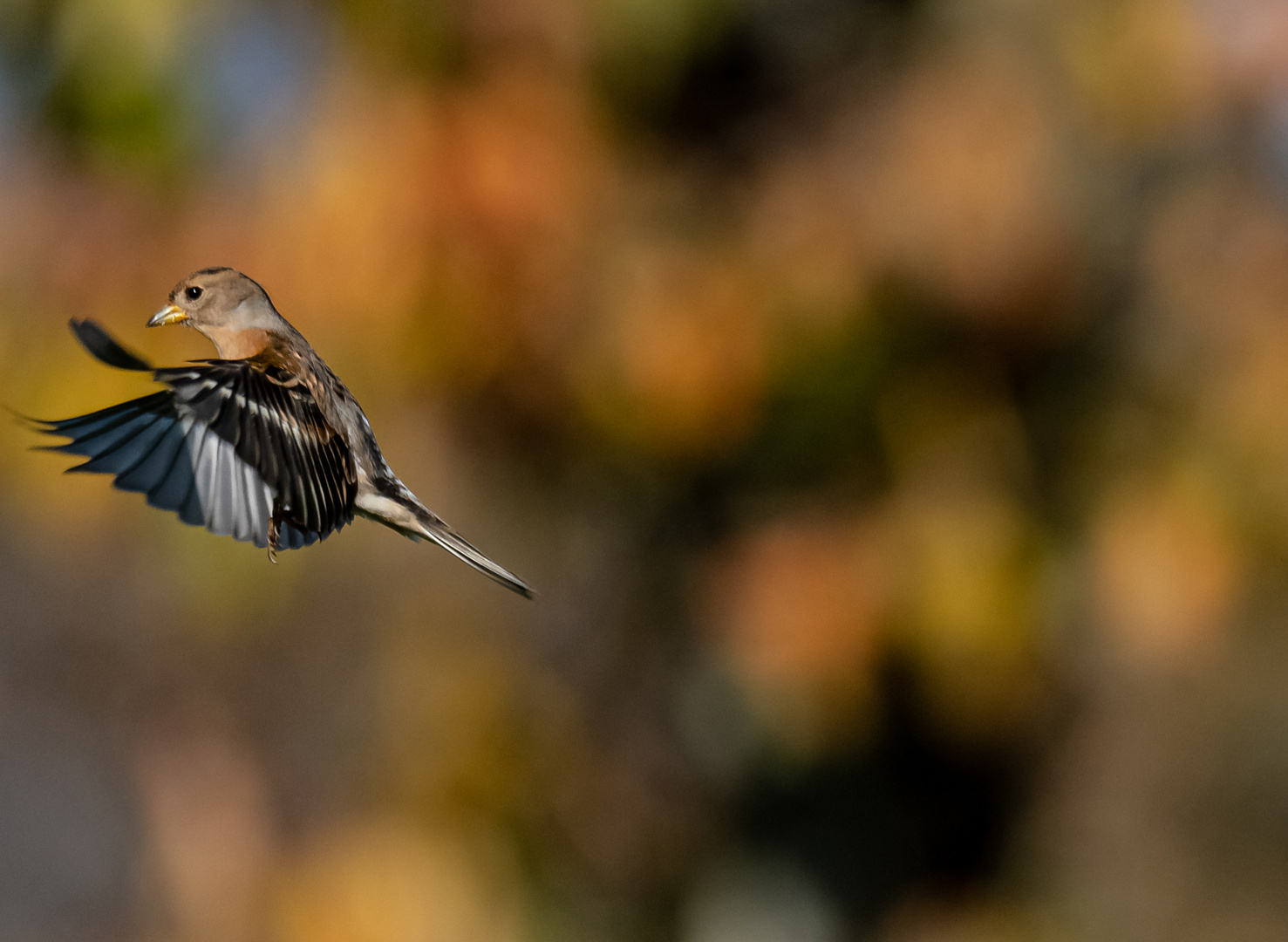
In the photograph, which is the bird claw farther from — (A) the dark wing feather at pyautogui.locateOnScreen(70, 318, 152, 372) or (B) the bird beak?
(B) the bird beak

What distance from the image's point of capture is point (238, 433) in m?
0.93

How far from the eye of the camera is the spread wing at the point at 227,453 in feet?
2.63

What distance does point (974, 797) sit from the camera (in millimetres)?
5207

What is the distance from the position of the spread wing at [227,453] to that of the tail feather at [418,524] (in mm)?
107

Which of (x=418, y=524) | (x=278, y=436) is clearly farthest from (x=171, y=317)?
(x=418, y=524)

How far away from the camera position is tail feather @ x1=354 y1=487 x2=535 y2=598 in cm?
105

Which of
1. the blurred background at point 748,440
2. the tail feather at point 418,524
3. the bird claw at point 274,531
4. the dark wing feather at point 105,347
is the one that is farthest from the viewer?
the blurred background at point 748,440

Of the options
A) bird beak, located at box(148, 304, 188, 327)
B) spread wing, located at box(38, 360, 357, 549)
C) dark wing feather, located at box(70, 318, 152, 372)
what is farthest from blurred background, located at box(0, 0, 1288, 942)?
dark wing feather, located at box(70, 318, 152, 372)

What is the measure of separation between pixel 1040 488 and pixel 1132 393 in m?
0.46

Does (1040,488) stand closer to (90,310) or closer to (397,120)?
(397,120)

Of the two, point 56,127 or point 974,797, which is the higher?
point 56,127

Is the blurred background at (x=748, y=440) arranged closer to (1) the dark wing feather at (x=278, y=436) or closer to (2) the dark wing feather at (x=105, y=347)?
(1) the dark wing feather at (x=278, y=436)

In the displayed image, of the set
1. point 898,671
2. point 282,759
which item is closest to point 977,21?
point 898,671

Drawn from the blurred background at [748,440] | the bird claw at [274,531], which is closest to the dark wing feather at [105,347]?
the bird claw at [274,531]
